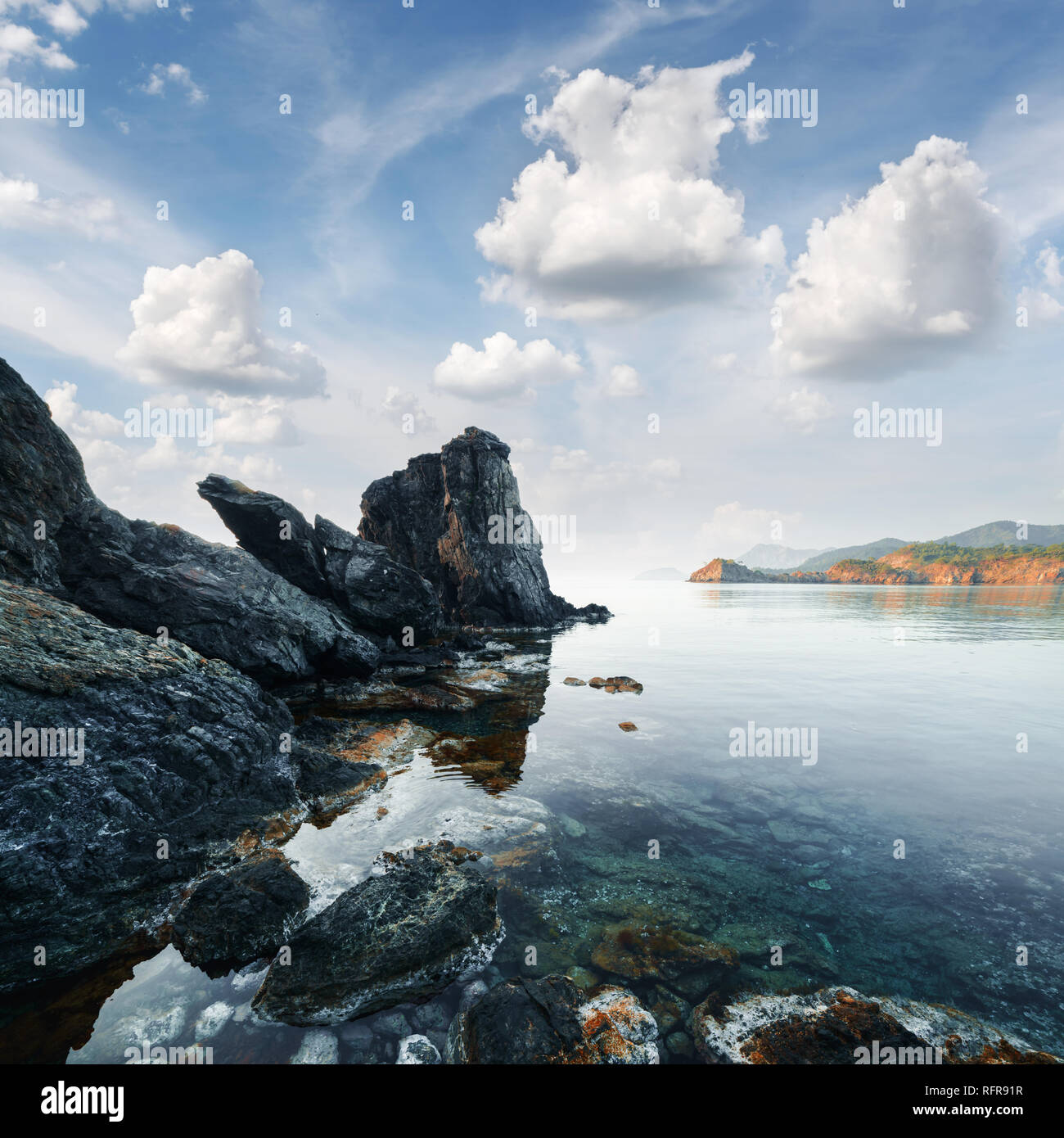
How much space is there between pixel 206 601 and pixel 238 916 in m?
17.6

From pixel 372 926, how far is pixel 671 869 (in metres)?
6.86

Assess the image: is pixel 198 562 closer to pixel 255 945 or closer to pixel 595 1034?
pixel 255 945

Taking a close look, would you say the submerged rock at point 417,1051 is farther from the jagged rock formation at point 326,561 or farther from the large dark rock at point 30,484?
the jagged rock formation at point 326,561

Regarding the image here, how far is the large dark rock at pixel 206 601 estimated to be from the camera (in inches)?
818

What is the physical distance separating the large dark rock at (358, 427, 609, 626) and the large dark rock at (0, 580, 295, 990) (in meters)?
55.5

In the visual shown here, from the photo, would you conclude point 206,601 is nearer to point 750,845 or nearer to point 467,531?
point 750,845

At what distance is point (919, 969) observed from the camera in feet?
27.3

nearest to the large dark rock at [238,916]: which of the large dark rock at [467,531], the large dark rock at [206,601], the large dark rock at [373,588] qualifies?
the large dark rock at [206,601]

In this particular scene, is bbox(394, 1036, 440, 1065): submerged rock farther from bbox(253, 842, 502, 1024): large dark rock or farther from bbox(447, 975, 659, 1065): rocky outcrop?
bbox(253, 842, 502, 1024): large dark rock

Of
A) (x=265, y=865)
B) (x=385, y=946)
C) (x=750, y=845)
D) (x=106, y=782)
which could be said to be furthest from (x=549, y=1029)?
(x=106, y=782)

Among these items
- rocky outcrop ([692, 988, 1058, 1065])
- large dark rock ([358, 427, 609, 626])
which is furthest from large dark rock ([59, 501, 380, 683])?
large dark rock ([358, 427, 609, 626])

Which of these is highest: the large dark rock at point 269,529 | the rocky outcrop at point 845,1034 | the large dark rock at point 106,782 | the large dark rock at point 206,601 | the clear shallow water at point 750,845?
the large dark rock at point 269,529

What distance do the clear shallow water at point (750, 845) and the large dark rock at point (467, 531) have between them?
43630mm
